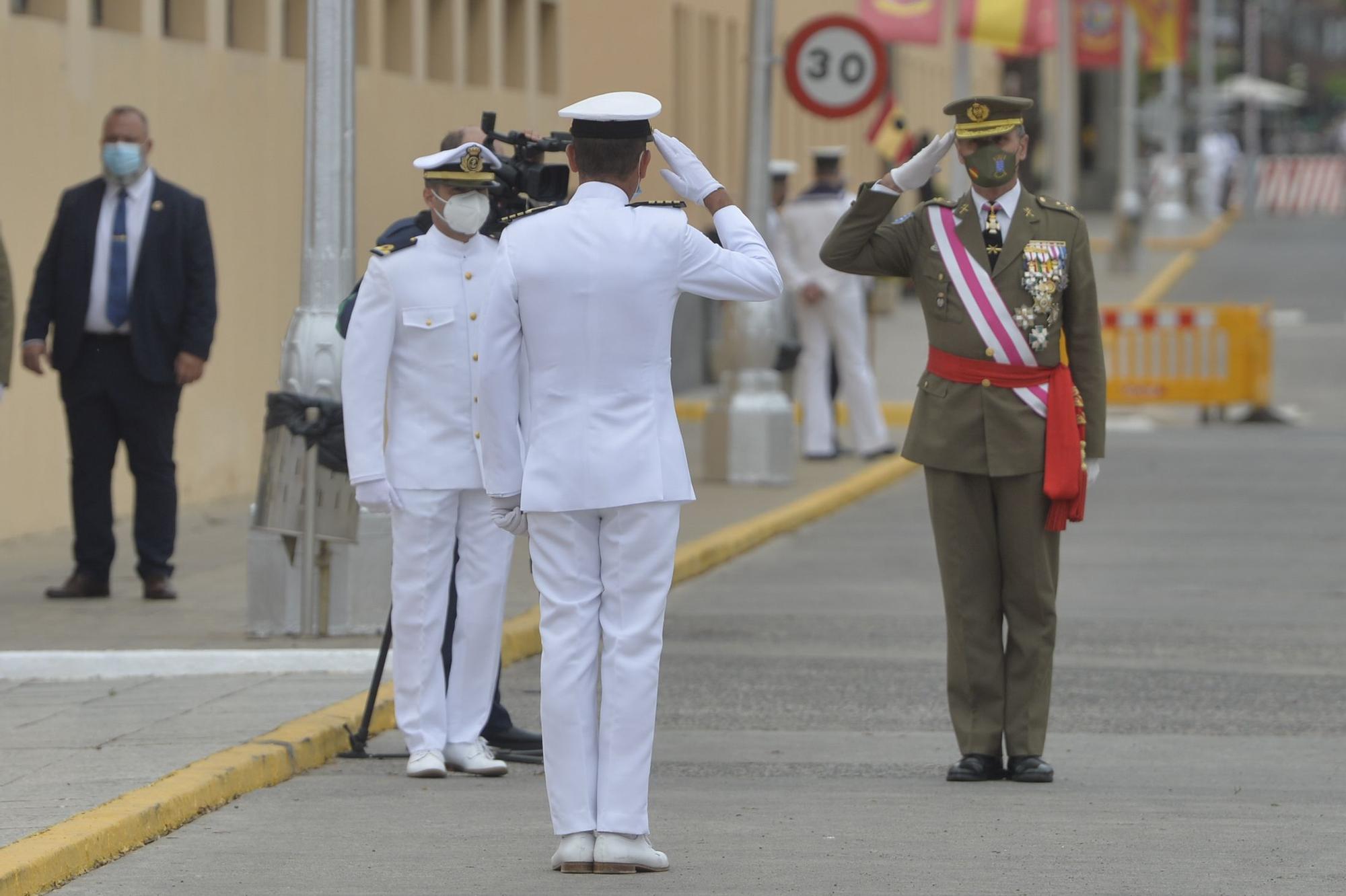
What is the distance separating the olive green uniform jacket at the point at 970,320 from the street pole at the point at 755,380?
8.75 metres

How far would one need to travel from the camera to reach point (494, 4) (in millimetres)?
21609

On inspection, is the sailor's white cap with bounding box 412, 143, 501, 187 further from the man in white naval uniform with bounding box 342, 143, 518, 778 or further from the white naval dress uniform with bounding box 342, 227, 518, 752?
the white naval dress uniform with bounding box 342, 227, 518, 752

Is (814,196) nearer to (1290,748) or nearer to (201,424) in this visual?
(201,424)

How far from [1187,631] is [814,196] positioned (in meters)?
7.63

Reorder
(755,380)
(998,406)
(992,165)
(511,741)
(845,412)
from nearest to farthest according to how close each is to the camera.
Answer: (992,165)
(998,406)
(511,741)
(755,380)
(845,412)

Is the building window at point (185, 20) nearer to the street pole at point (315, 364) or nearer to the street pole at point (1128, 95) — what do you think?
the street pole at point (315, 364)

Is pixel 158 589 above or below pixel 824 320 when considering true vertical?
below

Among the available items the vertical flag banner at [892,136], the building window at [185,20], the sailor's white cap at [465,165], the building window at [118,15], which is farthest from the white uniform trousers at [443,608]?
Result: the vertical flag banner at [892,136]

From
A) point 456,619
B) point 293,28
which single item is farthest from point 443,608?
point 293,28

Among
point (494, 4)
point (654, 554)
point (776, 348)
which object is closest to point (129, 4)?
point (776, 348)

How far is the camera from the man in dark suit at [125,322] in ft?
36.6

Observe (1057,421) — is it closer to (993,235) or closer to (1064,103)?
(993,235)

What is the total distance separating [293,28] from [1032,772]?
10766 millimetres

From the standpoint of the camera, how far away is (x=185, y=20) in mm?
15984
